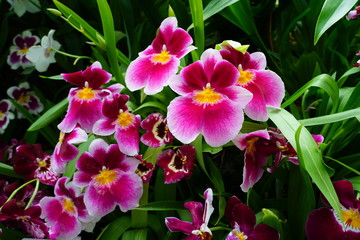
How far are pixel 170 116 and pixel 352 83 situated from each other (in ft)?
2.18

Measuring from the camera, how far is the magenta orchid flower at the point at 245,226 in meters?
0.74

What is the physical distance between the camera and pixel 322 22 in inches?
32.8

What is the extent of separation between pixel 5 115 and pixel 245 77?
0.91 m

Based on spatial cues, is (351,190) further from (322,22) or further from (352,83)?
(352,83)

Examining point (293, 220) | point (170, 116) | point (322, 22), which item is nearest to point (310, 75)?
point (322, 22)

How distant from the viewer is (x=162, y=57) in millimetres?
812

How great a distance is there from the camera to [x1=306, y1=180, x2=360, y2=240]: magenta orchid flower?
74 cm

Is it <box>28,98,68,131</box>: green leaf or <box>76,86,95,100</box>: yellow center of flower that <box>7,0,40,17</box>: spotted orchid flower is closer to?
<box>28,98,68,131</box>: green leaf

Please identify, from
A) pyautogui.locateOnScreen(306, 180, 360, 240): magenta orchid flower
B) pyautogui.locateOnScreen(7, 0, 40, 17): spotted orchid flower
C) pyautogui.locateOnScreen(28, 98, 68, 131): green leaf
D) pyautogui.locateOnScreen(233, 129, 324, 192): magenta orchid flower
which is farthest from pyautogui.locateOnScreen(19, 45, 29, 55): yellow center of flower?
pyautogui.locateOnScreen(306, 180, 360, 240): magenta orchid flower

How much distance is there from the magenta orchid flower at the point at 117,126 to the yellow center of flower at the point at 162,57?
9cm

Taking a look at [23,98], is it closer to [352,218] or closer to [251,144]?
[251,144]

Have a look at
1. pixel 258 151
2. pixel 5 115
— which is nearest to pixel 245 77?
pixel 258 151

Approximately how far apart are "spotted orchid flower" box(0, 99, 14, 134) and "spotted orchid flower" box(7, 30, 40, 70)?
130 millimetres

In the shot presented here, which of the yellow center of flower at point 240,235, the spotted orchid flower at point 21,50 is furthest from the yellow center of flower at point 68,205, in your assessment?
the spotted orchid flower at point 21,50
